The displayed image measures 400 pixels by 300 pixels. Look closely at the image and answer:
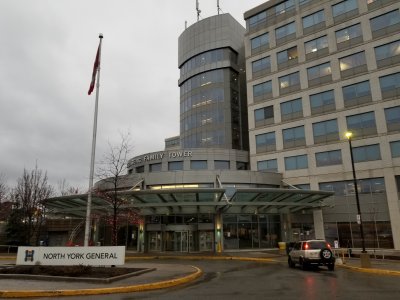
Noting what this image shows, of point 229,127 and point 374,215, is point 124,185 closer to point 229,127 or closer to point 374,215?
point 229,127


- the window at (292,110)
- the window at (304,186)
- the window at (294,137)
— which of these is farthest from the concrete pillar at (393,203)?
the window at (292,110)

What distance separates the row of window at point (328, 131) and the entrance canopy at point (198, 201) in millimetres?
8637

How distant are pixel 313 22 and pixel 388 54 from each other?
1128 cm

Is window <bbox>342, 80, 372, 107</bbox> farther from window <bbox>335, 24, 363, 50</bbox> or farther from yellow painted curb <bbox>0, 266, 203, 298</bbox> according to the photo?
yellow painted curb <bbox>0, 266, 203, 298</bbox>

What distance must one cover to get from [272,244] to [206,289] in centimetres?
2871

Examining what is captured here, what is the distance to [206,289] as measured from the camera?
13258 mm

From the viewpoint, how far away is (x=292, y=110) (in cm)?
4659

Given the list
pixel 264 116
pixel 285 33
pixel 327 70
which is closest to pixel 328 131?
pixel 327 70

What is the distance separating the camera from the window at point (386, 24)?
131 ft

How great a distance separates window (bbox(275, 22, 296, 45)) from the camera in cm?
4859

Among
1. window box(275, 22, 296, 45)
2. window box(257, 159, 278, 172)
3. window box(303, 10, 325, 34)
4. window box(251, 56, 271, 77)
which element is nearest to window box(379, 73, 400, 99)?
window box(303, 10, 325, 34)

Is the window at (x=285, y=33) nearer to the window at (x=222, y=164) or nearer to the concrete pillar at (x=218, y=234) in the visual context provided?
the window at (x=222, y=164)

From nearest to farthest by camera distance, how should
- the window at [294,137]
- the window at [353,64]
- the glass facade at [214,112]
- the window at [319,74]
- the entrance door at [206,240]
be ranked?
the entrance door at [206,240]
the window at [353,64]
the window at [319,74]
the window at [294,137]
the glass facade at [214,112]

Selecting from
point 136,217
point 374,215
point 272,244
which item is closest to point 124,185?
point 136,217
